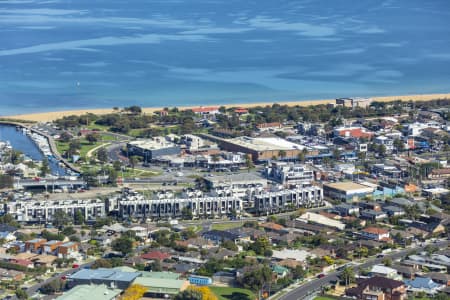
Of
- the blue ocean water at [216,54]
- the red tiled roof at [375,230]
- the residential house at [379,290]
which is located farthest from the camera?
the blue ocean water at [216,54]

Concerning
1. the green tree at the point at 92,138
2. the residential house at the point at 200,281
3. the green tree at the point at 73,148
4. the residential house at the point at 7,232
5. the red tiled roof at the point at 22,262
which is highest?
the green tree at the point at 92,138

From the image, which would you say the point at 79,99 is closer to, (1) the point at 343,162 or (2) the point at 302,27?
(1) the point at 343,162

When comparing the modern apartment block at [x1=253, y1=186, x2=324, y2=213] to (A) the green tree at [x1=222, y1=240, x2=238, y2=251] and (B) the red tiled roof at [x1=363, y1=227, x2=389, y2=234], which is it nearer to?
(B) the red tiled roof at [x1=363, y1=227, x2=389, y2=234]

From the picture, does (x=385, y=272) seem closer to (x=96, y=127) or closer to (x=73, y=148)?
(x=73, y=148)

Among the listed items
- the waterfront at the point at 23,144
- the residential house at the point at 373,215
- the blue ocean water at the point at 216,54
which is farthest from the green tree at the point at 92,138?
the residential house at the point at 373,215

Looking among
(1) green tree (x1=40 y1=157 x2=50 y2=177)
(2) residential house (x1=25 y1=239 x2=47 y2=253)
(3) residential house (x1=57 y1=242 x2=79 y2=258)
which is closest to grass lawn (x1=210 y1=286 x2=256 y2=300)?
(3) residential house (x1=57 y1=242 x2=79 y2=258)

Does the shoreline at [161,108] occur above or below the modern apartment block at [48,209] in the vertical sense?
above

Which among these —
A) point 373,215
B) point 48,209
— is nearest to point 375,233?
point 373,215

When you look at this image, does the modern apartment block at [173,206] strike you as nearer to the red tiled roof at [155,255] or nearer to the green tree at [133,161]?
the red tiled roof at [155,255]
